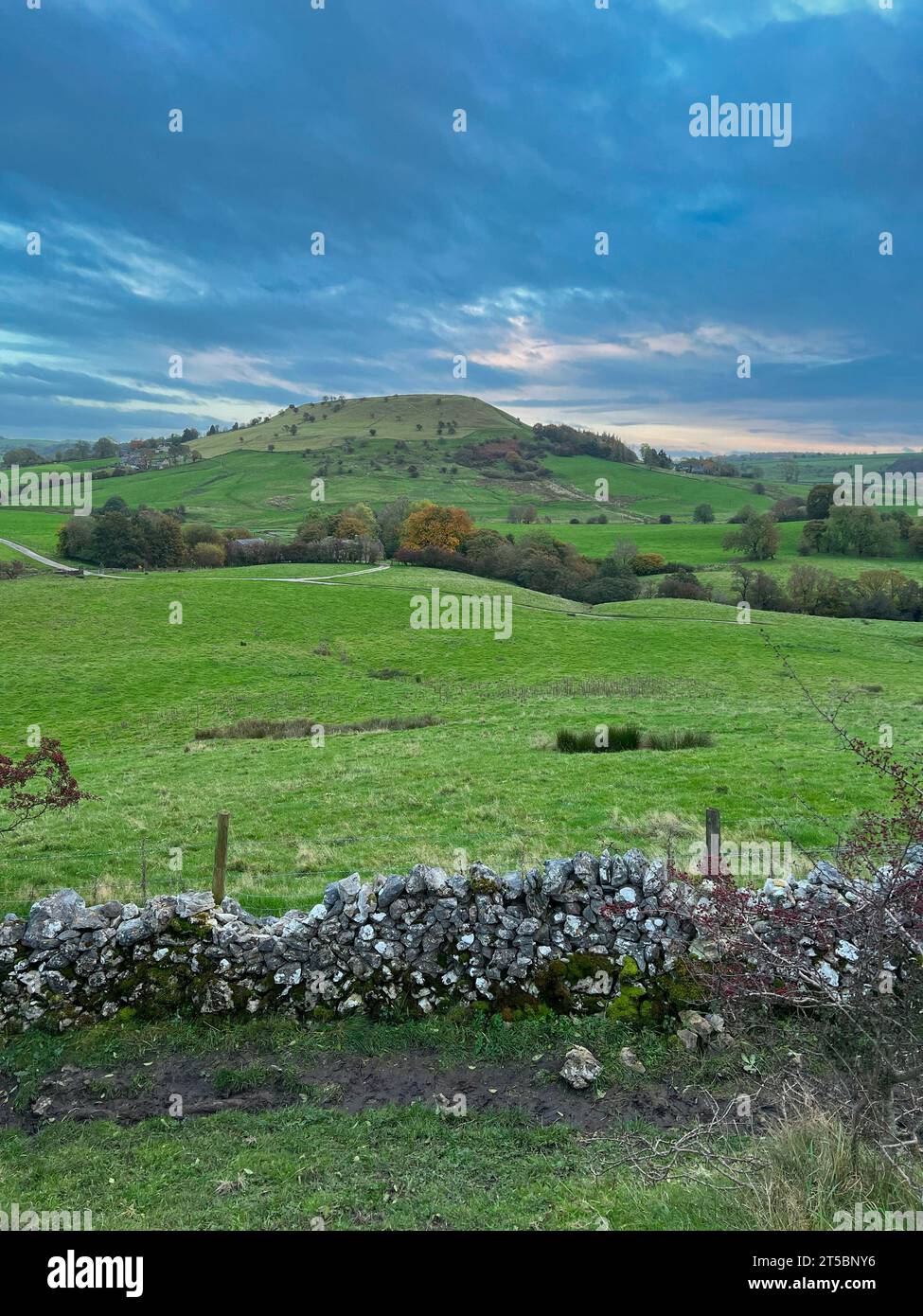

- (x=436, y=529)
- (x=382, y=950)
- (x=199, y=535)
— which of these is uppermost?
(x=436, y=529)

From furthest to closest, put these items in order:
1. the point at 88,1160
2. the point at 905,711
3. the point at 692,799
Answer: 1. the point at 905,711
2. the point at 692,799
3. the point at 88,1160

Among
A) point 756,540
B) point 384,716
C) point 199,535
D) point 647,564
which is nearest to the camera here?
point 384,716

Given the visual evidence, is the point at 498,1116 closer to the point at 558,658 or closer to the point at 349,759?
the point at 349,759

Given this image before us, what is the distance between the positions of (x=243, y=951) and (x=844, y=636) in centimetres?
5385

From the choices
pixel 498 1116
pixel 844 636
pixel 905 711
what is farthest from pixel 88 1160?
pixel 844 636

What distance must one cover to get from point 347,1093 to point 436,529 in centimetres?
8449

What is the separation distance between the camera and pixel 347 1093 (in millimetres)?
7613

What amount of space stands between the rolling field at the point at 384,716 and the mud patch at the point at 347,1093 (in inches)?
152

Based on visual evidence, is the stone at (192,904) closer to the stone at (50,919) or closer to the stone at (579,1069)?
the stone at (50,919)

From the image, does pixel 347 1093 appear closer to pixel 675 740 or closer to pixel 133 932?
pixel 133 932

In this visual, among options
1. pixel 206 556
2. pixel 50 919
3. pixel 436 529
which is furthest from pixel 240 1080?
pixel 436 529

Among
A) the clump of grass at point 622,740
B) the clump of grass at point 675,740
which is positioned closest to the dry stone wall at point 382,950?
the clump of grass at point 622,740

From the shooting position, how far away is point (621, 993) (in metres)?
8.70

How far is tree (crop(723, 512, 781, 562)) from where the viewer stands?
87438 mm
